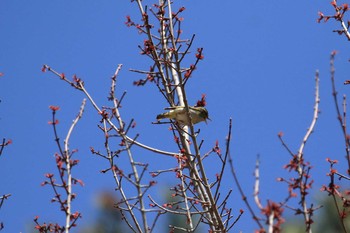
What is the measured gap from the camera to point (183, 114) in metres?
5.93

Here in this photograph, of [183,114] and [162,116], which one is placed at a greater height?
[162,116]

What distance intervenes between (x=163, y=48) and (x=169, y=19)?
327 mm

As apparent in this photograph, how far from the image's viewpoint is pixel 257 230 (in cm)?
321

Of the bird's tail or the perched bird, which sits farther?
the bird's tail

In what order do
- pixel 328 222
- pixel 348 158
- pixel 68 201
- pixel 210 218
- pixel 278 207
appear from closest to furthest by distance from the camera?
1. pixel 278 207
2. pixel 348 158
3. pixel 68 201
4. pixel 210 218
5. pixel 328 222

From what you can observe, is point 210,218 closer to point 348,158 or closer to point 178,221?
point 348,158

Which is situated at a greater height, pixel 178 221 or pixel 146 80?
pixel 178 221

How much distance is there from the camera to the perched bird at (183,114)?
19.0 feet

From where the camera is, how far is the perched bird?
5793 millimetres

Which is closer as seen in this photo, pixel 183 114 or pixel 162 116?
pixel 183 114

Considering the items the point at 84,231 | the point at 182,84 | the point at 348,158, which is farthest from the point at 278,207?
the point at 84,231

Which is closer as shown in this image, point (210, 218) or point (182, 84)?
point (182, 84)

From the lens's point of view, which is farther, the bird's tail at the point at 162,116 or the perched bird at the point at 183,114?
the bird's tail at the point at 162,116

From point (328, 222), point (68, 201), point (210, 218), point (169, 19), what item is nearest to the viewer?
point (68, 201)
